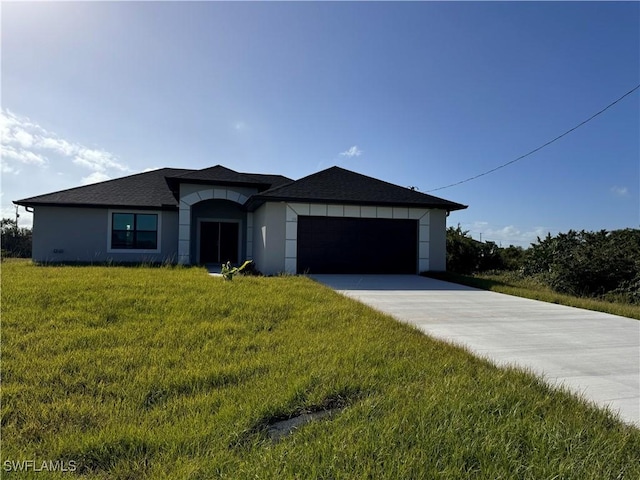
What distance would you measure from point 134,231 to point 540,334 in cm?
1634

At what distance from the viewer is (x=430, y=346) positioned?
4.52m

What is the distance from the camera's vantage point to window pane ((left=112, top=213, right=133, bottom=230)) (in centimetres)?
1623

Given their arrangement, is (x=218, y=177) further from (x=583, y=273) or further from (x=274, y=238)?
(x=583, y=273)

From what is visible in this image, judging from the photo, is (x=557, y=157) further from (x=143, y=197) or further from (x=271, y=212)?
(x=143, y=197)

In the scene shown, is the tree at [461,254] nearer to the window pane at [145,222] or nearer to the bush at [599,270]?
the bush at [599,270]

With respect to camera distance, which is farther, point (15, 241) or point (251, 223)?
point (15, 241)

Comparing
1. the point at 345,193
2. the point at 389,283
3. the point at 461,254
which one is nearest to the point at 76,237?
the point at 345,193

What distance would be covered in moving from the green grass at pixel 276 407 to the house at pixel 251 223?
8.21 meters

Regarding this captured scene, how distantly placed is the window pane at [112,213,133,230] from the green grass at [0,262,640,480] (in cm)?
1184

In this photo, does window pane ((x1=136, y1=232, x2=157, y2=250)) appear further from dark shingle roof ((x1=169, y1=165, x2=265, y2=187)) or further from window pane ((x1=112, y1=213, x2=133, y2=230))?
dark shingle roof ((x1=169, y1=165, x2=265, y2=187))

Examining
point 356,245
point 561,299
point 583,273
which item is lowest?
point 561,299

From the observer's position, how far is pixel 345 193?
1380cm

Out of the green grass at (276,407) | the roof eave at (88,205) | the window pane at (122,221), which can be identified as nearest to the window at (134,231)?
the window pane at (122,221)

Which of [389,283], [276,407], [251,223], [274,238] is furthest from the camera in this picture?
[251,223]
